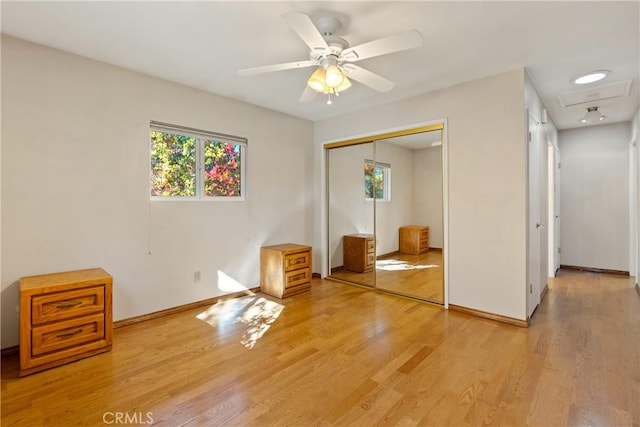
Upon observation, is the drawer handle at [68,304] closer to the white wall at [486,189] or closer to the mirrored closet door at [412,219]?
the mirrored closet door at [412,219]

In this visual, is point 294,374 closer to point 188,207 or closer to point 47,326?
point 47,326

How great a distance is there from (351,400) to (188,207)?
2617 millimetres

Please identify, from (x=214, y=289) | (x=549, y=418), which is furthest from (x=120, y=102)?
(x=549, y=418)

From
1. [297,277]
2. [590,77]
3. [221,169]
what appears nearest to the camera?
[590,77]

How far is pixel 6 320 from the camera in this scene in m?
2.36

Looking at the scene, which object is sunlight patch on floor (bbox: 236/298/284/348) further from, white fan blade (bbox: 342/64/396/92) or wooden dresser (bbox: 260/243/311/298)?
white fan blade (bbox: 342/64/396/92)

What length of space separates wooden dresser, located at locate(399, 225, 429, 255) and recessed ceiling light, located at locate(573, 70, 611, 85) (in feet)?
7.23

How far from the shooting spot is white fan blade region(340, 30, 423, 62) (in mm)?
1699

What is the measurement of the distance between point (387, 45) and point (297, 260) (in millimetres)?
2799

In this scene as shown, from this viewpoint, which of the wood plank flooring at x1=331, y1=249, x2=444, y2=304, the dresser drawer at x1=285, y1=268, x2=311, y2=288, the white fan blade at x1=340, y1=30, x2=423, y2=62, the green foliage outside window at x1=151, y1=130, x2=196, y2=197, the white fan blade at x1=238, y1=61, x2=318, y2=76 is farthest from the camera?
the dresser drawer at x1=285, y1=268, x2=311, y2=288

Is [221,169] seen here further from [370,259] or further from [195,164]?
[370,259]

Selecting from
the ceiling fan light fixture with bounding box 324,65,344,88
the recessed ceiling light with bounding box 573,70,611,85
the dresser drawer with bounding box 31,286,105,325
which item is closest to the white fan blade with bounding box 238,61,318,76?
the ceiling fan light fixture with bounding box 324,65,344,88

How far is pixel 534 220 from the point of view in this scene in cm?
332

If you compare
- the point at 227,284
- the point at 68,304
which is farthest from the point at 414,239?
the point at 68,304
